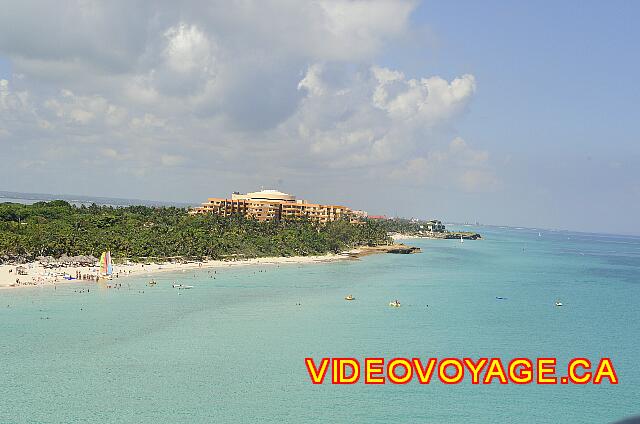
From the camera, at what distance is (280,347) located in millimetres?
49625

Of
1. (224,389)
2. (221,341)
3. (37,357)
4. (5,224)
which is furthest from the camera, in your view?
(5,224)

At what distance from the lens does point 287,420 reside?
33625 mm

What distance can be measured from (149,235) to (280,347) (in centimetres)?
7360

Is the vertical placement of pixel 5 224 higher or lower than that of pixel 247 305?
higher

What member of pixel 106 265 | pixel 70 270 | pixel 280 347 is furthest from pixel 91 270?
pixel 280 347

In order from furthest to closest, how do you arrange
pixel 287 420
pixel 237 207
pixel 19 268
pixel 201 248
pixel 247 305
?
pixel 237 207, pixel 201 248, pixel 19 268, pixel 247 305, pixel 287 420

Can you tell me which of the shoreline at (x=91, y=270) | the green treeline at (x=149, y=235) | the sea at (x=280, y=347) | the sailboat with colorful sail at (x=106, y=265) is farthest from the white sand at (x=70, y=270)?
the green treeline at (x=149, y=235)

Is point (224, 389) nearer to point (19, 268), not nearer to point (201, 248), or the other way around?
point (19, 268)

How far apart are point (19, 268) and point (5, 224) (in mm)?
23934

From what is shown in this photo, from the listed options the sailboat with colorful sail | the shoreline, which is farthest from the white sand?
the sailboat with colorful sail

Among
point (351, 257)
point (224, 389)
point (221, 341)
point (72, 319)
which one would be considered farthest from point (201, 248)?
point (224, 389)

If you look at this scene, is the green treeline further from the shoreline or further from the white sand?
the white sand

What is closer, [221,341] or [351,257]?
[221,341]

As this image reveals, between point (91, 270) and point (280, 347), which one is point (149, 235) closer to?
point (91, 270)
